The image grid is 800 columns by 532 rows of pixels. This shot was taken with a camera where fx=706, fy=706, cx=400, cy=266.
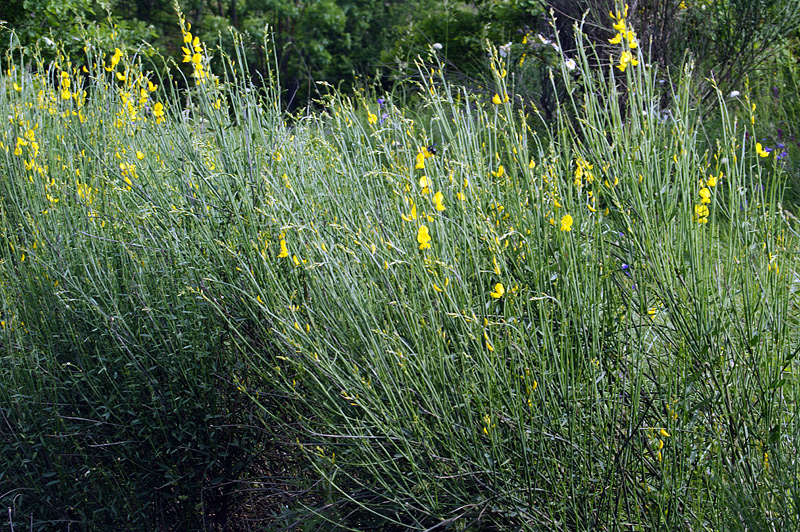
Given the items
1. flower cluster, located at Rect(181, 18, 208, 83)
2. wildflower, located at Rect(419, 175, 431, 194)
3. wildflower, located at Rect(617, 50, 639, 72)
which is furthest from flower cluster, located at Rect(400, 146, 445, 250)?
flower cluster, located at Rect(181, 18, 208, 83)

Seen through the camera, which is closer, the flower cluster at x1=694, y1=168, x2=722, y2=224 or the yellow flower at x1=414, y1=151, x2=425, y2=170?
the flower cluster at x1=694, y1=168, x2=722, y2=224

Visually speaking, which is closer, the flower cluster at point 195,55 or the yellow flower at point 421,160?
the yellow flower at point 421,160

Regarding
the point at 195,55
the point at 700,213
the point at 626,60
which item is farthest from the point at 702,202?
the point at 195,55

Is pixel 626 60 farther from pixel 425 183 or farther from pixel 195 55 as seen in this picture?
pixel 195 55

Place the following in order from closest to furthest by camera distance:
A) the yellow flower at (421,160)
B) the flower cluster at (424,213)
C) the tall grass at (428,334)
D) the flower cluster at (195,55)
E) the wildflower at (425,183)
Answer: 1. the flower cluster at (424,213)
2. the tall grass at (428,334)
3. the wildflower at (425,183)
4. the yellow flower at (421,160)
5. the flower cluster at (195,55)

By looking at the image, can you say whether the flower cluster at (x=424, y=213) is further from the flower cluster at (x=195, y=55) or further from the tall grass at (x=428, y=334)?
the flower cluster at (x=195, y=55)

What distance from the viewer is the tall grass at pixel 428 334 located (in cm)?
166

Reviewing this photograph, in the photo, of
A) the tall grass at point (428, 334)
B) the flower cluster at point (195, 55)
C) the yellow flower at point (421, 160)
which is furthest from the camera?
the flower cluster at point (195, 55)

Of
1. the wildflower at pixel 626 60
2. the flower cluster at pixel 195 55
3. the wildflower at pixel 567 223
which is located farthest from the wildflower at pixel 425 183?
the flower cluster at pixel 195 55

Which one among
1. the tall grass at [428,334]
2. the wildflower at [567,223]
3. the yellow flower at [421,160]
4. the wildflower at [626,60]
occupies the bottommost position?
the tall grass at [428,334]

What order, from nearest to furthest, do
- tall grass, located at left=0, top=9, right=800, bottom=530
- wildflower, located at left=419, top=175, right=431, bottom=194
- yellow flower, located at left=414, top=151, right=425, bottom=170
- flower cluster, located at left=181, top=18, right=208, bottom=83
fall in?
tall grass, located at left=0, top=9, right=800, bottom=530
wildflower, located at left=419, top=175, right=431, bottom=194
yellow flower, located at left=414, top=151, right=425, bottom=170
flower cluster, located at left=181, top=18, right=208, bottom=83

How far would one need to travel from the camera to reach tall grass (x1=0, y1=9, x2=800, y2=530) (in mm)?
1655

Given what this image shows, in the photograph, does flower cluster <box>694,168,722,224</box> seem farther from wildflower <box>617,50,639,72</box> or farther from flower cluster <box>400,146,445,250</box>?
flower cluster <box>400,146,445,250</box>

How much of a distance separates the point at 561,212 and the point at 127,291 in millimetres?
1569
